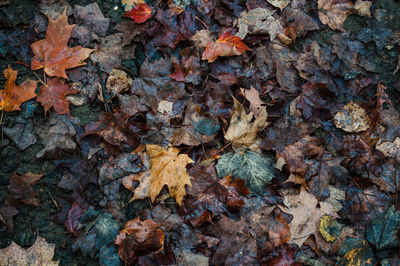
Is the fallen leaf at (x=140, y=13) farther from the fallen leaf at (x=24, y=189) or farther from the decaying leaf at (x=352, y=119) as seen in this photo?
the decaying leaf at (x=352, y=119)

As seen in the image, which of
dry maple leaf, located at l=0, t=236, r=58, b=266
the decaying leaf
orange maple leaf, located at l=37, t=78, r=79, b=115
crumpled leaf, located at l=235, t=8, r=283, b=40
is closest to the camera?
dry maple leaf, located at l=0, t=236, r=58, b=266

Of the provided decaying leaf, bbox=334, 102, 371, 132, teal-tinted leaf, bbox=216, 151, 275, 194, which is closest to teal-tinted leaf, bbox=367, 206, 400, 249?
decaying leaf, bbox=334, 102, 371, 132

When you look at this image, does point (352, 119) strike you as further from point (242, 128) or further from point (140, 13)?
point (140, 13)

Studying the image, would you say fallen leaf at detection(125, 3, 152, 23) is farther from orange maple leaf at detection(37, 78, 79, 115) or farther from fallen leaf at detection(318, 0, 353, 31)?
fallen leaf at detection(318, 0, 353, 31)

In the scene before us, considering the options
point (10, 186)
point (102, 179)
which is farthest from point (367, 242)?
point (10, 186)

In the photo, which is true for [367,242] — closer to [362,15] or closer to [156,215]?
[156,215]

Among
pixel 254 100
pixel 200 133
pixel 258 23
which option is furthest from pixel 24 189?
A: pixel 258 23
